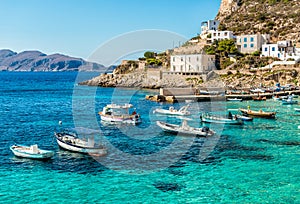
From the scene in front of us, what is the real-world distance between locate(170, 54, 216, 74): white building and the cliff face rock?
88.8 ft

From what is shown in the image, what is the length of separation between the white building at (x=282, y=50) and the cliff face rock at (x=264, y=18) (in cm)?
862

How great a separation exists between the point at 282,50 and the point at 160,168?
80.5m

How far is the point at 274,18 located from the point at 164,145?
98292 mm

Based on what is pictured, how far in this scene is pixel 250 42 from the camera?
10531cm

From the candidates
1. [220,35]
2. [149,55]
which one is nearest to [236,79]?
[220,35]

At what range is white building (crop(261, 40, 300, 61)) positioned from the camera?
312 ft

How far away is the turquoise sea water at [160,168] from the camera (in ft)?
75.5

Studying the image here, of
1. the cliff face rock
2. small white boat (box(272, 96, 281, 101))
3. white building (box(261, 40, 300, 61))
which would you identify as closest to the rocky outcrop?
small white boat (box(272, 96, 281, 101))

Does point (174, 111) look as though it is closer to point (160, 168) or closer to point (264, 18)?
point (160, 168)

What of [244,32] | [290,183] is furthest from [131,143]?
[244,32]

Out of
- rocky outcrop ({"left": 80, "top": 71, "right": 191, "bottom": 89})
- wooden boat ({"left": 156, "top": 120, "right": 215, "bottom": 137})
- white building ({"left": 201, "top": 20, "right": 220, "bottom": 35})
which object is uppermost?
white building ({"left": 201, "top": 20, "right": 220, "bottom": 35})

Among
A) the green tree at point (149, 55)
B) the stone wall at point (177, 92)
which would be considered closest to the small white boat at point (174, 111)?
the stone wall at point (177, 92)

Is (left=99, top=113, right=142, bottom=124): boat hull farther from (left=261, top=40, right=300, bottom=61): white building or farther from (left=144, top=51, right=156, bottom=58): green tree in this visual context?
(left=144, top=51, right=156, bottom=58): green tree

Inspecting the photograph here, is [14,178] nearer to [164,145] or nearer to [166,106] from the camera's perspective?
[164,145]
